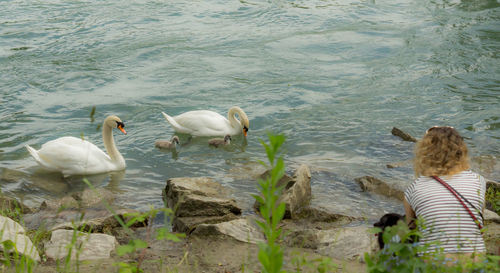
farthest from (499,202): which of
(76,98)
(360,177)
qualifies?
(76,98)

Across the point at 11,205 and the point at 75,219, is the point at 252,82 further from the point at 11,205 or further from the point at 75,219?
the point at 75,219

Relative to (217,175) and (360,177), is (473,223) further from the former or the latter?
(217,175)

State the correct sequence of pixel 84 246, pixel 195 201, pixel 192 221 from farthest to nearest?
pixel 195 201 → pixel 192 221 → pixel 84 246

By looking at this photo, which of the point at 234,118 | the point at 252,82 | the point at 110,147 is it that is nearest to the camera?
the point at 110,147

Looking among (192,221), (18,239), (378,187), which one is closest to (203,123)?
(378,187)

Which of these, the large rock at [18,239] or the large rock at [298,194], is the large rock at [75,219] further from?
the large rock at [298,194]

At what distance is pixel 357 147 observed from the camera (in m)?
9.02

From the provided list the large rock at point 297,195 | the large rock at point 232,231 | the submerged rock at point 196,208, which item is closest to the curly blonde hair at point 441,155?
the large rock at point 232,231

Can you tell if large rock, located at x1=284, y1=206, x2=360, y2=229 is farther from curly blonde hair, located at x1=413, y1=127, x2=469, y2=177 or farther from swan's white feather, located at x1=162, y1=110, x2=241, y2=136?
swan's white feather, located at x1=162, y1=110, x2=241, y2=136

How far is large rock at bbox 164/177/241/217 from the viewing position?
5.76m

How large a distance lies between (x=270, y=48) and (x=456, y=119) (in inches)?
223

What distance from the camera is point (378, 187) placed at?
6.94m

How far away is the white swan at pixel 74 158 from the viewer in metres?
8.03

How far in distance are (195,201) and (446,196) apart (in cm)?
257
